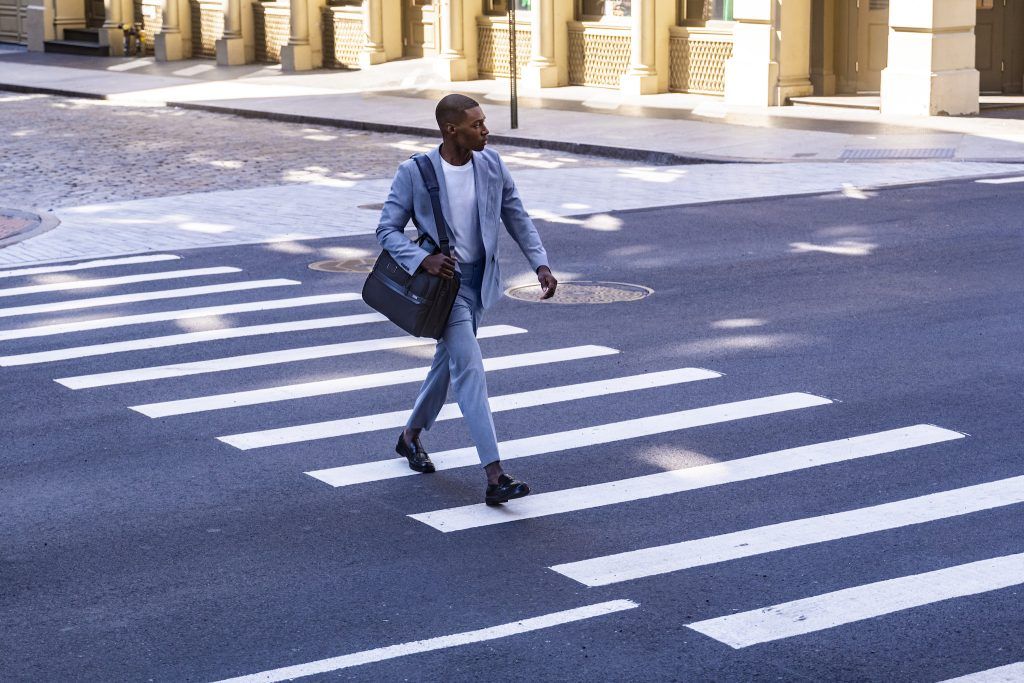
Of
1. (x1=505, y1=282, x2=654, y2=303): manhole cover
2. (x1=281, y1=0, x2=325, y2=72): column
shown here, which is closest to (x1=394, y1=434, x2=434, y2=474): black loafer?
(x1=505, y1=282, x2=654, y2=303): manhole cover

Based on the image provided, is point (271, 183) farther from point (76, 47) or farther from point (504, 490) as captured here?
point (76, 47)

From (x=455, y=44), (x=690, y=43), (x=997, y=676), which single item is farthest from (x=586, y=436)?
(x=455, y=44)

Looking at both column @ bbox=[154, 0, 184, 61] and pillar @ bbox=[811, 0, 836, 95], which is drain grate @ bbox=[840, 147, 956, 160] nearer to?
pillar @ bbox=[811, 0, 836, 95]

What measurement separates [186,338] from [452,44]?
23042 millimetres

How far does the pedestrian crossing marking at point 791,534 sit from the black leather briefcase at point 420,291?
1481 mm

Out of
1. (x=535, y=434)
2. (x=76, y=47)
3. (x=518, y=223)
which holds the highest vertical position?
(x=76, y=47)

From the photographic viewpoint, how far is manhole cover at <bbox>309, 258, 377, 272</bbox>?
14.0m

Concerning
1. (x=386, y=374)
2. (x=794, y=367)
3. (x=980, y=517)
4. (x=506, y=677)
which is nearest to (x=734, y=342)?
(x=794, y=367)

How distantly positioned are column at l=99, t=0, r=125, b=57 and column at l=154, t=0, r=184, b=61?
215cm

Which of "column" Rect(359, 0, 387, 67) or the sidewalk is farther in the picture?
"column" Rect(359, 0, 387, 67)

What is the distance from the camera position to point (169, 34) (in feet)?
136

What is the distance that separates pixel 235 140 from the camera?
82.8 feet

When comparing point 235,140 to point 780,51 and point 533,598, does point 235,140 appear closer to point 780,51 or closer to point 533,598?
point 780,51

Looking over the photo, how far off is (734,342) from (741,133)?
13207 millimetres
